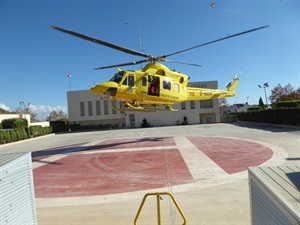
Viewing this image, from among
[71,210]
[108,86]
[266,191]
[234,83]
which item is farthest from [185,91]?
[266,191]

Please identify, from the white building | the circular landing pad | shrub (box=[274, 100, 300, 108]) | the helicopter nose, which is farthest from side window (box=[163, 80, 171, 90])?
the white building

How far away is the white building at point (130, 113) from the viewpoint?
48906mm

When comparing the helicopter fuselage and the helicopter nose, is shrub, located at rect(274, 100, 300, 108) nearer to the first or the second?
the helicopter fuselage

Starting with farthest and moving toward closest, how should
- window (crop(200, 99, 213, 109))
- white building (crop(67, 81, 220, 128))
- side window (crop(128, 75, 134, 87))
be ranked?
1. window (crop(200, 99, 213, 109))
2. white building (crop(67, 81, 220, 128))
3. side window (crop(128, 75, 134, 87))

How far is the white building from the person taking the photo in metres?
48.9

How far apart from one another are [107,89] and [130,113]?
3597 centimetres

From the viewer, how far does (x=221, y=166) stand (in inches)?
352

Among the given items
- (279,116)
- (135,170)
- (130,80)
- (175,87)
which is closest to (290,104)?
(279,116)

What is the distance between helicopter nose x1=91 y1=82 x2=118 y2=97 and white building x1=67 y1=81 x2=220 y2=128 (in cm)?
3412

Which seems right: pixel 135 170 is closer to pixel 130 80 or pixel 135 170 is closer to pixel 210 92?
pixel 130 80

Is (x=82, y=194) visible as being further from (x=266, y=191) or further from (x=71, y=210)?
(x=266, y=191)

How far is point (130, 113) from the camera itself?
50.1 metres

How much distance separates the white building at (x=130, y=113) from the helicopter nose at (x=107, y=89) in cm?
3412

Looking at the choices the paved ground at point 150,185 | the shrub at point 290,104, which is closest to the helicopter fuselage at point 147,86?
Answer: the paved ground at point 150,185
